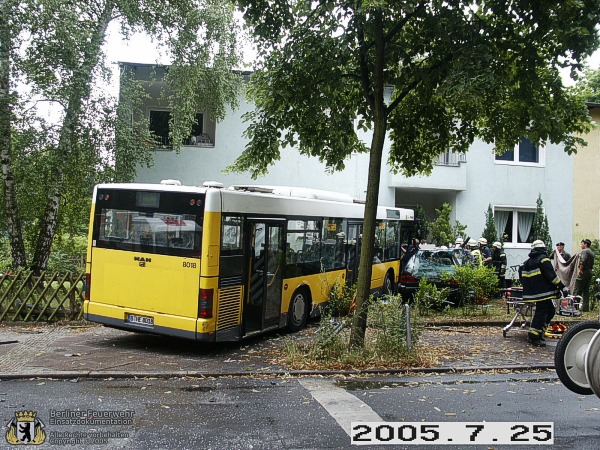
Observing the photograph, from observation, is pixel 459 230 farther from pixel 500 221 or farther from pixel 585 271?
pixel 585 271

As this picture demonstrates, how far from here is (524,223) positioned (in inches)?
941

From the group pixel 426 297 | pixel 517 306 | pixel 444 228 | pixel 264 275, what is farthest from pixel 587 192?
pixel 264 275

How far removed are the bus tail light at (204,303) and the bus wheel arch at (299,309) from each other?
2.77m

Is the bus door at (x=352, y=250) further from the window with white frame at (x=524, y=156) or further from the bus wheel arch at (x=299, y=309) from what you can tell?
the window with white frame at (x=524, y=156)

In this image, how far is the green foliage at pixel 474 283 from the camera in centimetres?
1452

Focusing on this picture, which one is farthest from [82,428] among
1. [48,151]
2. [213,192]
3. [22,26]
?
[22,26]

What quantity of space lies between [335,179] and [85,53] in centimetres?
988

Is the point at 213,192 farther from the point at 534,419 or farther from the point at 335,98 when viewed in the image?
the point at 534,419

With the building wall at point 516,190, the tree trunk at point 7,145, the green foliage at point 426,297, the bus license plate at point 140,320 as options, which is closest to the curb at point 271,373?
the bus license plate at point 140,320

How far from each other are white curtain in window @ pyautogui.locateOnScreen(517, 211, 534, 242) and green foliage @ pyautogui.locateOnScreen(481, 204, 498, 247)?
1.47 metres

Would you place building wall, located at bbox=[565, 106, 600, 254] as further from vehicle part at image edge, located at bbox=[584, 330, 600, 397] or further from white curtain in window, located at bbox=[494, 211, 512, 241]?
vehicle part at image edge, located at bbox=[584, 330, 600, 397]

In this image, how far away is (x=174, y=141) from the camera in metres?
17.9

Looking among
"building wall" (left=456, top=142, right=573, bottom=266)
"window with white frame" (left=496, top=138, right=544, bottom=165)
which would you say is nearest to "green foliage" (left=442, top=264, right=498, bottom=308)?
"building wall" (left=456, top=142, right=573, bottom=266)

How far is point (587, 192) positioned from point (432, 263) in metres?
11.6
